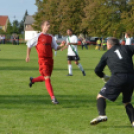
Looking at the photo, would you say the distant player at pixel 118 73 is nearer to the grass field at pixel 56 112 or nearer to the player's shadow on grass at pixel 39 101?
the grass field at pixel 56 112

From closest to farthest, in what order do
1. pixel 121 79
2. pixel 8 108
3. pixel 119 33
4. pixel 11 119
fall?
1. pixel 121 79
2. pixel 11 119
3. pixel 8 108
4. pixel 119 33

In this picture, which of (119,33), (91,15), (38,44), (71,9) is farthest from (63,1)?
(38,44)

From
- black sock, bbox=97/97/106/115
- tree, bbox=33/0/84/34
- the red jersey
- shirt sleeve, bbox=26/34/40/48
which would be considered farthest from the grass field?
tree, bbox=33/0/84/34

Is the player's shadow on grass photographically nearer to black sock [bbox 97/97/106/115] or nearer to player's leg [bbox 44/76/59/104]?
player's leg [bbox 44/76/59/104]

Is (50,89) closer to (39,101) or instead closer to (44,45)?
(39,101)

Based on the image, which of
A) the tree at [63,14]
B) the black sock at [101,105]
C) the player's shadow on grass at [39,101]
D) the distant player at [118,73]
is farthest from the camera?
the tree at [63,14]

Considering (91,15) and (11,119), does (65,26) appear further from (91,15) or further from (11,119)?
(11,119)

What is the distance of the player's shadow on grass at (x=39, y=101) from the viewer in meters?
7.90

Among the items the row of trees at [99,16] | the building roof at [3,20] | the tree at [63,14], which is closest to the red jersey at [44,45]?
the row of trees at [99,16]

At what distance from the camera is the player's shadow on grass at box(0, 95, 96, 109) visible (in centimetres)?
790

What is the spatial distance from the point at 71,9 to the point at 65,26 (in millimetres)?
3533

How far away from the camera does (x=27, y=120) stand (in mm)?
6473

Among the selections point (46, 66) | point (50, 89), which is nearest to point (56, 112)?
point (50, 89)

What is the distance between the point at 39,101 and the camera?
8414mm
